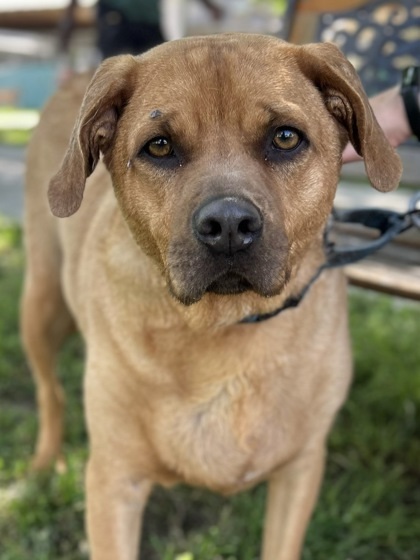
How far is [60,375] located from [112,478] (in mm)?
2050

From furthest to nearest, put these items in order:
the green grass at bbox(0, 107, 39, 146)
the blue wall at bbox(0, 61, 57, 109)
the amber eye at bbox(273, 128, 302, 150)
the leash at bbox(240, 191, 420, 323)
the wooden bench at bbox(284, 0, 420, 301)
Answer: the blue wall at bbox(0, 61, 57, 109)
the green grass at bbox(0, 107, 39, 146)
the wooden bench at bbox(284, 0, 420, 301)
the leash at bbox(240, 191, 420, 323)
the amber eye at bbox(273, 128, 302, 150)

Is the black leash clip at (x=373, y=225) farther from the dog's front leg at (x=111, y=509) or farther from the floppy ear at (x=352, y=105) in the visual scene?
the dog's front leg at (x=111, y=509)

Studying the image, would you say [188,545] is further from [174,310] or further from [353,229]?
[353,229]

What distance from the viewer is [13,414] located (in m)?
4.25

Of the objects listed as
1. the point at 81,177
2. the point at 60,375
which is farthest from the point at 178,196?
the point at 60,375

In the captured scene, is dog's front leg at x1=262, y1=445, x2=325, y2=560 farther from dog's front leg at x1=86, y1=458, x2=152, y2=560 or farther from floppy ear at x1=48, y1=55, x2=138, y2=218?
floppy ear at x1=48, y1=55, x2=138, y2=218

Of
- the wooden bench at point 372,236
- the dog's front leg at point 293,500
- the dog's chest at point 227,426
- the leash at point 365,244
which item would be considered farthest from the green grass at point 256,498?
the leash at point 365,244

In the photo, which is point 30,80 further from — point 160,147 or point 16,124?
point 160,147

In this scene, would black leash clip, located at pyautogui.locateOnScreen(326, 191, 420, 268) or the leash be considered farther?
black leash clip, located at pyautogui.locateOnScreen(326, 191, 420, 268)

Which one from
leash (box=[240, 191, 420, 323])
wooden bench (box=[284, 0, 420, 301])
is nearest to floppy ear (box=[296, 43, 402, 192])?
leash (box=[240, 191, 420, 323])

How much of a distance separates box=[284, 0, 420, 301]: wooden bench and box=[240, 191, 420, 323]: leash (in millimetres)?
217

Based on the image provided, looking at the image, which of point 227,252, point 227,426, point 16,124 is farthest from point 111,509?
point 16,124

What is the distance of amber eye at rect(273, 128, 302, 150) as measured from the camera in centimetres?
231

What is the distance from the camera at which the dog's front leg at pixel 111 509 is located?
272 cm
